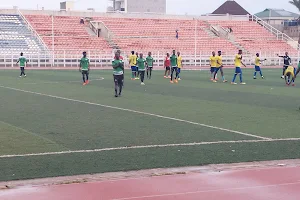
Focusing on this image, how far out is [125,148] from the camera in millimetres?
10609

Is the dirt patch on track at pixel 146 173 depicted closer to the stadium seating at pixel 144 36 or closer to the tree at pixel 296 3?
the stadium seating at pixel 144 36

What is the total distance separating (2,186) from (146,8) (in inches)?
2945

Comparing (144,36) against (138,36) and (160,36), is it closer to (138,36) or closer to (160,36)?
(138,36)

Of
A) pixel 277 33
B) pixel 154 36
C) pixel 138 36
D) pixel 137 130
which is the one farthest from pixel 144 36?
pixel 137 130

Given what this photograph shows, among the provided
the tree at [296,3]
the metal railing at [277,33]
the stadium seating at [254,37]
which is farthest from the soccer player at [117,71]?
the tree at [296,3]

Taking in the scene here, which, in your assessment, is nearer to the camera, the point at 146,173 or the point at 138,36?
the point at 146,173

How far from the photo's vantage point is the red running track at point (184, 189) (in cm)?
763

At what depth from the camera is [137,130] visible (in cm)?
1295

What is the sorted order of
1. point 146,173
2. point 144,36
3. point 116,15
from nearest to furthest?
point 146,173, point 144,36, point 116,15

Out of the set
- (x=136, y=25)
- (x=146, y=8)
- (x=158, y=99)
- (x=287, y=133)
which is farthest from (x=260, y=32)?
(x=287, y=133)

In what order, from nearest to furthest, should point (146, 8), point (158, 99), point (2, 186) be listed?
point (2, 186), point (158, 99), point (146, 8)

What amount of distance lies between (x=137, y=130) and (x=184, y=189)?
502 centimetres

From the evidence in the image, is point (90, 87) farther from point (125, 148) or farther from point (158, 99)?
point (125, 148)

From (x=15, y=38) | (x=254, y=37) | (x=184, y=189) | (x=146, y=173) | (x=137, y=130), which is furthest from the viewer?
(x=254, y=37)
